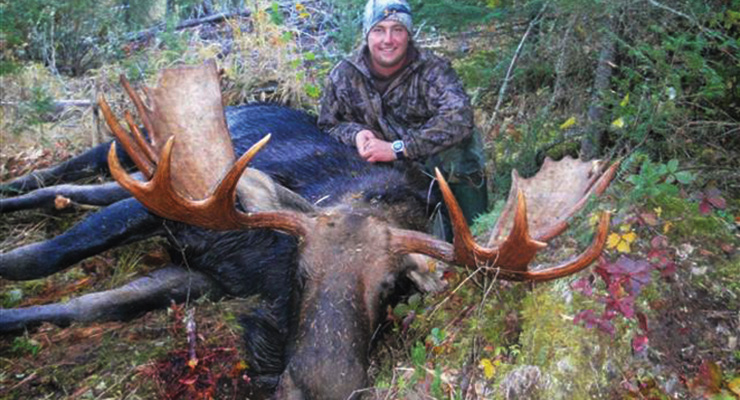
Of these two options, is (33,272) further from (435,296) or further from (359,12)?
(359,12)

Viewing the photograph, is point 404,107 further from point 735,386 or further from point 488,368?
point 735,386

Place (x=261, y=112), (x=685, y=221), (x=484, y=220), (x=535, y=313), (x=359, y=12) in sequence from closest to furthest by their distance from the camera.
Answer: (x=535, y=313) → (x=685, y=221) → (x=484, y=220) → (x=261, y=112) → (x=359, y=12)

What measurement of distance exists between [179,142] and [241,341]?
106cm

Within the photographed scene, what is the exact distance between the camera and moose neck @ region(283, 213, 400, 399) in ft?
7.95

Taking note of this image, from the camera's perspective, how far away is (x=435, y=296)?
9.89 feet

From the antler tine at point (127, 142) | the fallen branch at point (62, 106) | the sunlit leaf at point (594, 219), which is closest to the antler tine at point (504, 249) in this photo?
the sunlit leaf at point (594, 219)

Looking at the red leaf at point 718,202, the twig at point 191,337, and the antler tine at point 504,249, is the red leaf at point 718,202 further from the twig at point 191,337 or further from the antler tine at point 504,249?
the twig at point 191,337

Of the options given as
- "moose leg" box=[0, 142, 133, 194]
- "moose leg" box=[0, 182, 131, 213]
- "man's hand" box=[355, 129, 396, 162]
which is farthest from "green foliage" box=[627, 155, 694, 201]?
"moose leg" box=[0, 142, 133, 194]

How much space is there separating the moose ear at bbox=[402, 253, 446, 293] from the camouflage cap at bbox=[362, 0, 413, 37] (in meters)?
1.67

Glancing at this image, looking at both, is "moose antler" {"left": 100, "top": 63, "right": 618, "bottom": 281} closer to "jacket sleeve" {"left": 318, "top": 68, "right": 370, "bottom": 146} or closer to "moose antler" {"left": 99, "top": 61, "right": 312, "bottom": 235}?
"moose antler" {"left": 99, "top": 61, "right": 312, "bottom": 235}

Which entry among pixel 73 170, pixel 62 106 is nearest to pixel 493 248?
pixel 73 170

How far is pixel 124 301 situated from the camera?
3594 mm

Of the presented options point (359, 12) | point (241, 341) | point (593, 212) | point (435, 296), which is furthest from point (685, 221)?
point (359, 12)

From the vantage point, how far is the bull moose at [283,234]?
2527 mm
